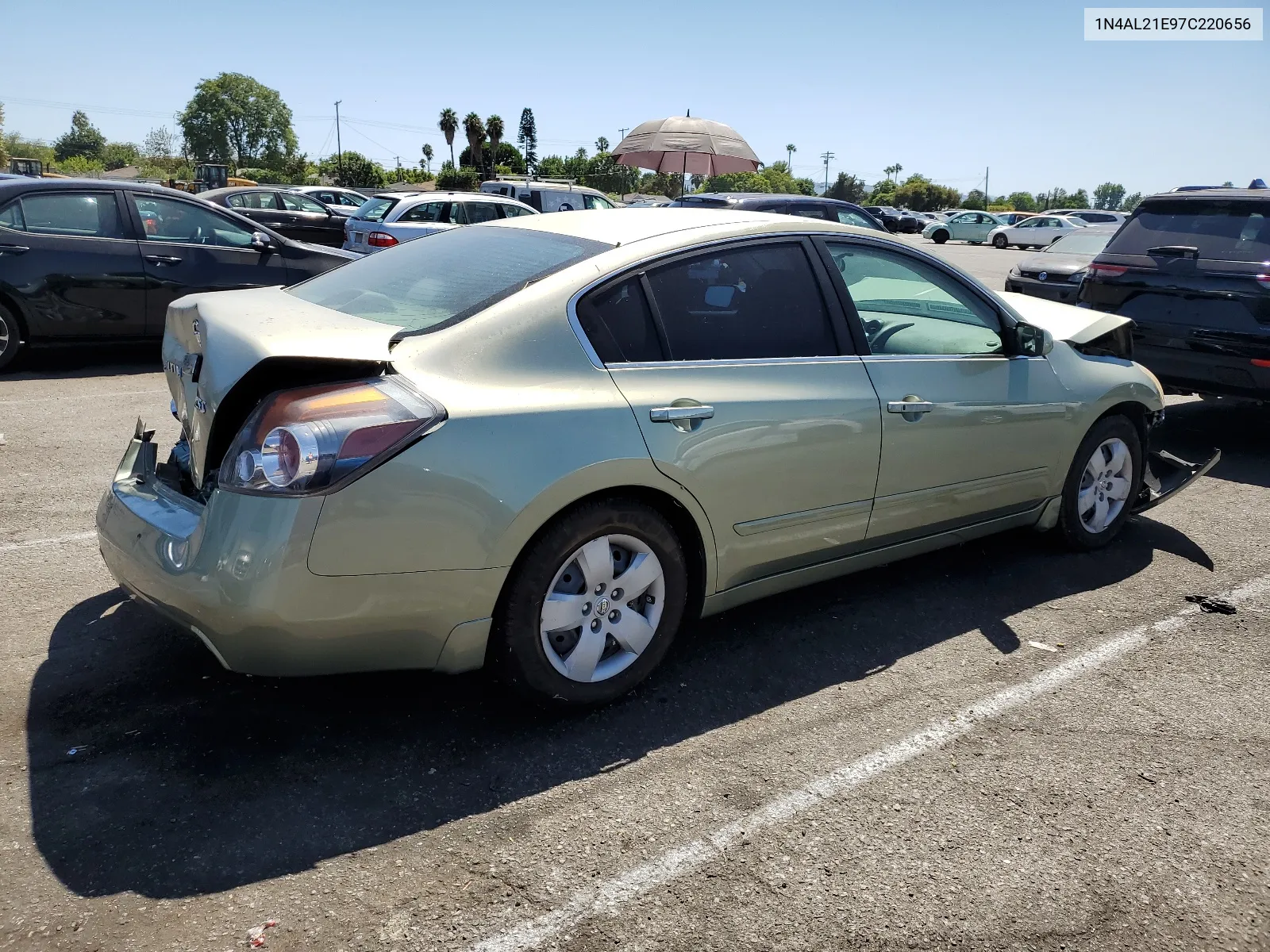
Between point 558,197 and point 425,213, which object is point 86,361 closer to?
point 425,213

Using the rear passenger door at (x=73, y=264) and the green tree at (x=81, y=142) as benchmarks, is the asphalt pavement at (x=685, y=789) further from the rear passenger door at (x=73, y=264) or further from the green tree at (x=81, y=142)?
the green tree at (x=81, y=142)

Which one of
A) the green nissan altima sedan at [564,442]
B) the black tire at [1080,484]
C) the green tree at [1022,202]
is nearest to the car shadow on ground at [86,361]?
the green nissan altima sedan at [564,442]

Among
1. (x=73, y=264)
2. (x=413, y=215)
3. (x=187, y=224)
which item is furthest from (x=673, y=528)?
(x=413, y=215)

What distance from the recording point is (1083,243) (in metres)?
14.6

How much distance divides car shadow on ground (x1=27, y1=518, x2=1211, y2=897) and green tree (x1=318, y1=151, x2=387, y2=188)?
3293 inches

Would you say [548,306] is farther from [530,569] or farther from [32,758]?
[32,758]

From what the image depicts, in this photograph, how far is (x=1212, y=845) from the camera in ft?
9.14

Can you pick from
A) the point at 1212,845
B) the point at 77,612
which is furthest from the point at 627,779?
the point at 77,612

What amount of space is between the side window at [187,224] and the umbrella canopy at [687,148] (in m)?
7.19

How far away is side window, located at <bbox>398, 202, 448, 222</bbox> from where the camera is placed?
15720mm

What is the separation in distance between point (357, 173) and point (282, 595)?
9060cm

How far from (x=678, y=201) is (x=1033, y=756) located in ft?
33.9

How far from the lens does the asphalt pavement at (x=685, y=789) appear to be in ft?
7.89

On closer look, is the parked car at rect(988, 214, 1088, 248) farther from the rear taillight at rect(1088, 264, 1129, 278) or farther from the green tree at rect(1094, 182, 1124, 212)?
the green tree at rect(1094, 182, 1124, 212)
